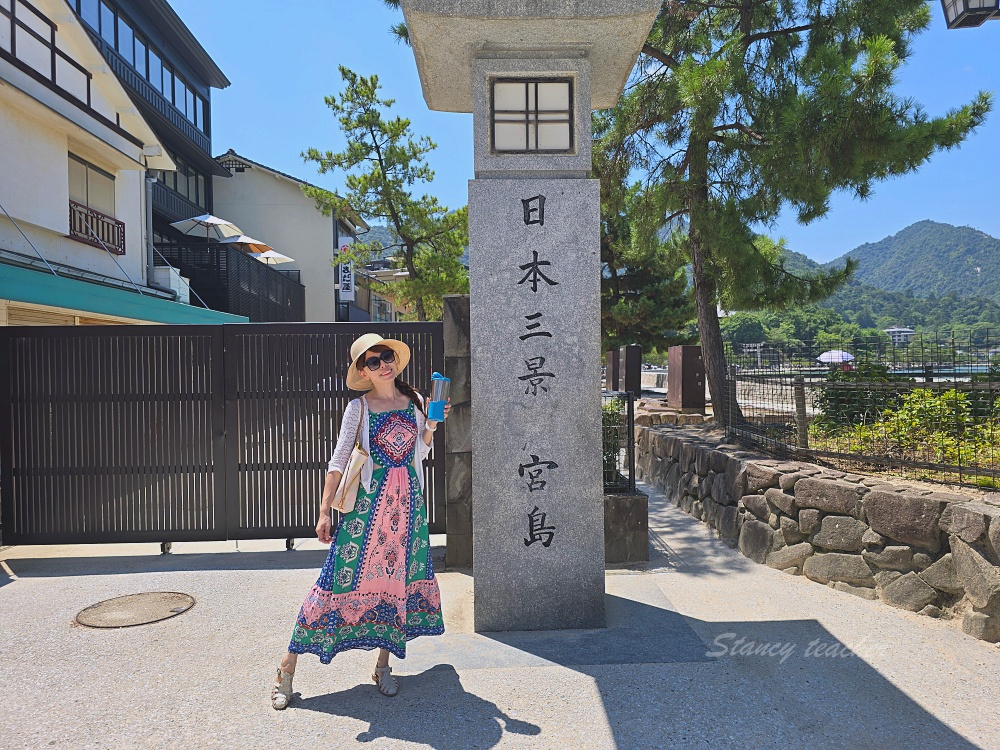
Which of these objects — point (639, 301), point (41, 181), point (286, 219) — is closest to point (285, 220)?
point (286, 219)

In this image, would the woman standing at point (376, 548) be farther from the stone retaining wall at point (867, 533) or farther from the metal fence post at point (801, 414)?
the metal fence post at point (801, 414)

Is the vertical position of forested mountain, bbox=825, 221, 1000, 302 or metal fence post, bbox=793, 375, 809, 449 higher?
forested mountain, bbox=825, 221, 1000, 302

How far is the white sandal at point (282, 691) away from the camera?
357 cm

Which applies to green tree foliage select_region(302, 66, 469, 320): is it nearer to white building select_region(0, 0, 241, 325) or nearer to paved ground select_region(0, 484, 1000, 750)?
white building select_region(0, 0, 241, 325)

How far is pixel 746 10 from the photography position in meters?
9.84

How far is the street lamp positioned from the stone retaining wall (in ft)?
12.6

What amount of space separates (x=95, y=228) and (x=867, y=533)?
46.2 feet

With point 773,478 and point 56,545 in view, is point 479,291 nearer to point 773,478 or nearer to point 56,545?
point 773,478

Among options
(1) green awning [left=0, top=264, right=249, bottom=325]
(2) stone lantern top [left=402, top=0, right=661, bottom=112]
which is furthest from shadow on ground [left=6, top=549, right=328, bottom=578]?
(2) stone lantern top [left=402, top=0, right=661, bottom=112]

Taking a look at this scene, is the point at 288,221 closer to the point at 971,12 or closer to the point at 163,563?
the point at 163,563

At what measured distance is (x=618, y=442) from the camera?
282 inches

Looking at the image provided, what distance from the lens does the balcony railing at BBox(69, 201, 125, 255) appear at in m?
12.5

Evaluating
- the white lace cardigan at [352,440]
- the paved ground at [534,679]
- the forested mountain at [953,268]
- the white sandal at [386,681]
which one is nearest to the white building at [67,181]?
the paved ground at [534,679]

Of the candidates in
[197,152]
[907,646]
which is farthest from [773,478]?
[197,152]
